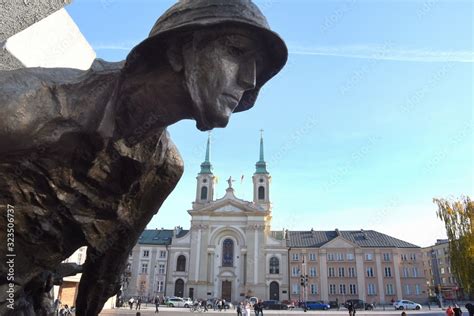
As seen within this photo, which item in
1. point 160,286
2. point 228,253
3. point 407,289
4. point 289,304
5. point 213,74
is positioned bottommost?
point 289,304

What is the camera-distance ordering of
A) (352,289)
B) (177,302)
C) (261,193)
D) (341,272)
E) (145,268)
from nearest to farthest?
(177,302), (352,289), (341,272), (145,268), (261,193)

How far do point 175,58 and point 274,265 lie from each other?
5322 centimetres

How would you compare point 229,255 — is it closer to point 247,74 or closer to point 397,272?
point 397,272

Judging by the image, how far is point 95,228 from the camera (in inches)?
66.5

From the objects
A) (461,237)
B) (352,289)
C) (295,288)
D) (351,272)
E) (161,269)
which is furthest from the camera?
(161,269)

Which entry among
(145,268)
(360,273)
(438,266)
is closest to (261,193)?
(360,273)

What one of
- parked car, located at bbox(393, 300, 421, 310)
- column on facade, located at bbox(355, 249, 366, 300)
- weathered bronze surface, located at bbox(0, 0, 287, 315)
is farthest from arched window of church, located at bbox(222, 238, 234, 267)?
weathered bronze surface, located at bbox(0, 0, 287, 315)

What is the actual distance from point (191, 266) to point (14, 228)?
5309 cm

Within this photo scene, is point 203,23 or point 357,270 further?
point 357,270

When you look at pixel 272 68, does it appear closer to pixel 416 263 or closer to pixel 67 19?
pixel 67 19

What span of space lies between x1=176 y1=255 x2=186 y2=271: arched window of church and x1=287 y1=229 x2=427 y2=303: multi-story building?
15.0 metres

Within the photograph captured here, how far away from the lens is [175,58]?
1.49m

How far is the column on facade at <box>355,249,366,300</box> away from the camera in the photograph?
51453 millimetres

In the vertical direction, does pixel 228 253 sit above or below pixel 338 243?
below
